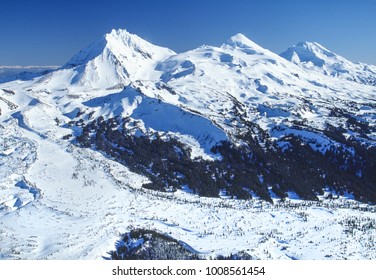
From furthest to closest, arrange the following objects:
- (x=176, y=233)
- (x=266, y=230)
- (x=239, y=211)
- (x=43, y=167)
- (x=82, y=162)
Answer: (x=82, y=162) < (x=43, y=167) < (x=239, y=211) < (x=266, y=230) < (x=176, y=233)

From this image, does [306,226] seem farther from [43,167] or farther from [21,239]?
[43,167]

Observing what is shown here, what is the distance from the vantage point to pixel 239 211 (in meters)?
154

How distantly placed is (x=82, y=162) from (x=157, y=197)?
52639mm

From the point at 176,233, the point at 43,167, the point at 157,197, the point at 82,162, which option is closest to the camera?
the point at 176,233

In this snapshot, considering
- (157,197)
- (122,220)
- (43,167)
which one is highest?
(43,167)

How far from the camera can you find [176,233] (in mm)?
125938

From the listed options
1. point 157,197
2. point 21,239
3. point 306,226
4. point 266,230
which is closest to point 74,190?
point 157,197

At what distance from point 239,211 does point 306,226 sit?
24.6 metres

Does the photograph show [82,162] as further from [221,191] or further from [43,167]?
[221,191]
